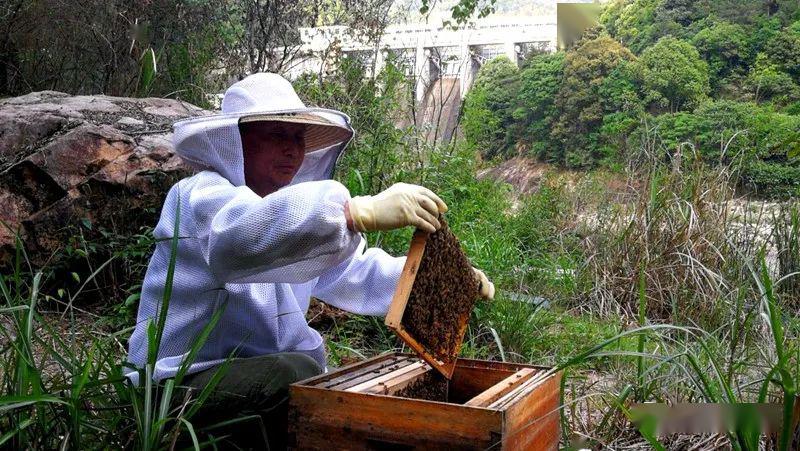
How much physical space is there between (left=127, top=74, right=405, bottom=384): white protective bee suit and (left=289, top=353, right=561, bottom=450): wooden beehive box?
1.01ft

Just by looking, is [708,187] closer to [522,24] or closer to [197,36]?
[197,36]

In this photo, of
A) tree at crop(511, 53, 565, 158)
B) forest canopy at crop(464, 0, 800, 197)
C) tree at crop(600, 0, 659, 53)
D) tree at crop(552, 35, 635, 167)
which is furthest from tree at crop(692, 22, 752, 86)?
tree at crop(511, 53, 565, 158)

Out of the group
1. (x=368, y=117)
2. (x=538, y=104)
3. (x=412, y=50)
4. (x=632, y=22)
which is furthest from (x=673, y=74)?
(x=368, y=117)

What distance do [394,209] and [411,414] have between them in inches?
19.3

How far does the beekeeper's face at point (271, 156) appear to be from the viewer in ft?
7.84

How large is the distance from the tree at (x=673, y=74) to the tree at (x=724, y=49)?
0.17m

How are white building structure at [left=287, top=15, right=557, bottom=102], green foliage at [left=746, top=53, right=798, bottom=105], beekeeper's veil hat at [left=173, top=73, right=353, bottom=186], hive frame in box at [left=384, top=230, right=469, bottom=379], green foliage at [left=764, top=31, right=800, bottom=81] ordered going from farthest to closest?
green foliage at [left=764, top=31, right=800, bottom=81] < green foliage at [left=746, top=53, right=798, bottom=105] < white building structure at [left=287, top=15, right=557, bottom=102] < beekeeper's veil hat at [left=173, top=73, right=353, bottom=186] < hive frame in box at [left=384, top=230, right=469, bottom=379]

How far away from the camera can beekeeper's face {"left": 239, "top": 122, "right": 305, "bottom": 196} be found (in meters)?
2.39

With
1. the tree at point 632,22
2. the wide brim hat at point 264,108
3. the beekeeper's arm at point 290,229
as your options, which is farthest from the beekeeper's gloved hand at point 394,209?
the tree at point 632,22

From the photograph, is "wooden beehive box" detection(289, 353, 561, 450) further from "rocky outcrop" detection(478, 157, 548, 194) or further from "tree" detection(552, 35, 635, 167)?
"tree" detection(552, 35, 635, 167)

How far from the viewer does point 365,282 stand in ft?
8.27

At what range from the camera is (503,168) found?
38.4 ft

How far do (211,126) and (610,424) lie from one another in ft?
5.74

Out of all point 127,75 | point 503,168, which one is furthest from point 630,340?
point 503,168
